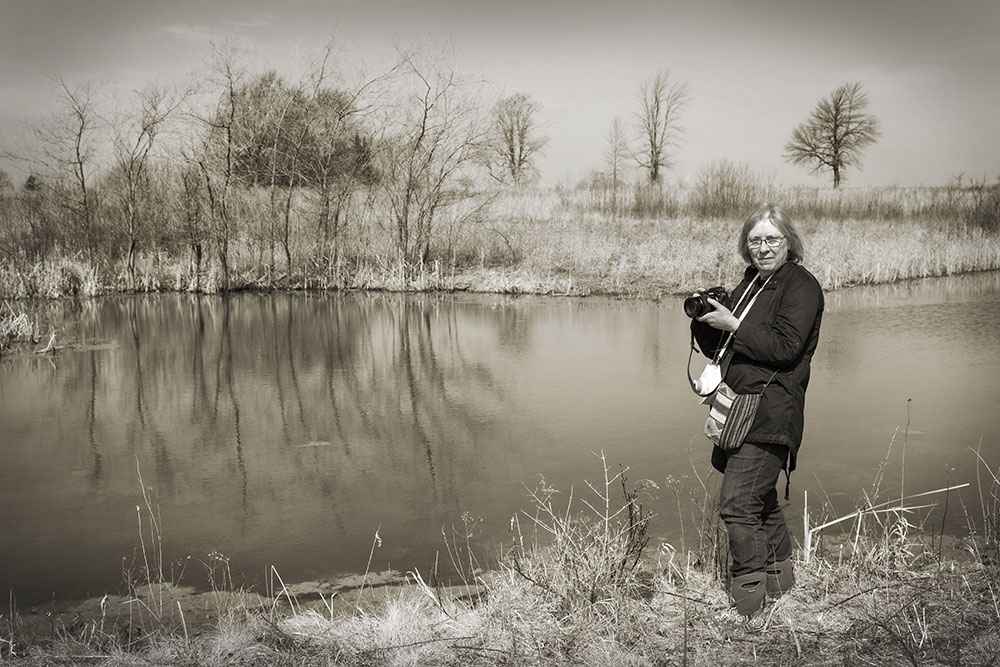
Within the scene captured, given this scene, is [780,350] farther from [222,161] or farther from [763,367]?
[222,161]

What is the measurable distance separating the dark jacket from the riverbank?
74 centimetres

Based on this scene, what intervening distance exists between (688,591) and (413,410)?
409cm

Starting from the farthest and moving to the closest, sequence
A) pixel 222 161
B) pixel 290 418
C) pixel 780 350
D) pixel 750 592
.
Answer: pixel 222 161 → pixel 290 418 → pixel 750 592 → pixel 780 350

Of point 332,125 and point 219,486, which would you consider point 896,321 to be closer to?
point 219,486

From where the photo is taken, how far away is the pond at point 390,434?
171 inches

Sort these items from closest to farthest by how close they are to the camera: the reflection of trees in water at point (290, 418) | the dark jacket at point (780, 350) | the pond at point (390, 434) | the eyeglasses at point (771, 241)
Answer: the dark jacket at point (780, 350) < the eyeglasses at point (771, 241) < the pond at point (390, 434) < the reflection of trees in water at point (290, 418)

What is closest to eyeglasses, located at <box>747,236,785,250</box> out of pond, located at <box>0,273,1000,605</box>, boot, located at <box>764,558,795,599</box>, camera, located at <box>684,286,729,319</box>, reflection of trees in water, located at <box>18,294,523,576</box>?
camera, located at <box>684,286,729,319</box>

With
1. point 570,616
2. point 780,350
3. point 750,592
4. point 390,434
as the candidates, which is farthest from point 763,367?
point 390,434

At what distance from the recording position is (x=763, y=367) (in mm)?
2971

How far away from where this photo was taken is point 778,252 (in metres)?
2.98

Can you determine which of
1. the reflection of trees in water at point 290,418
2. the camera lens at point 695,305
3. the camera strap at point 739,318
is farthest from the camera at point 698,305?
the reflection of trees in water at point 290,418

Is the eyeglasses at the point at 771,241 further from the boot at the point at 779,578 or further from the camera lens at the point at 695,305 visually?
the boot at the point at 779,578

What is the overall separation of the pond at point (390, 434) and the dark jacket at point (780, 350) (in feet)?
3.47

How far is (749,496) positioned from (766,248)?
3.21ft
